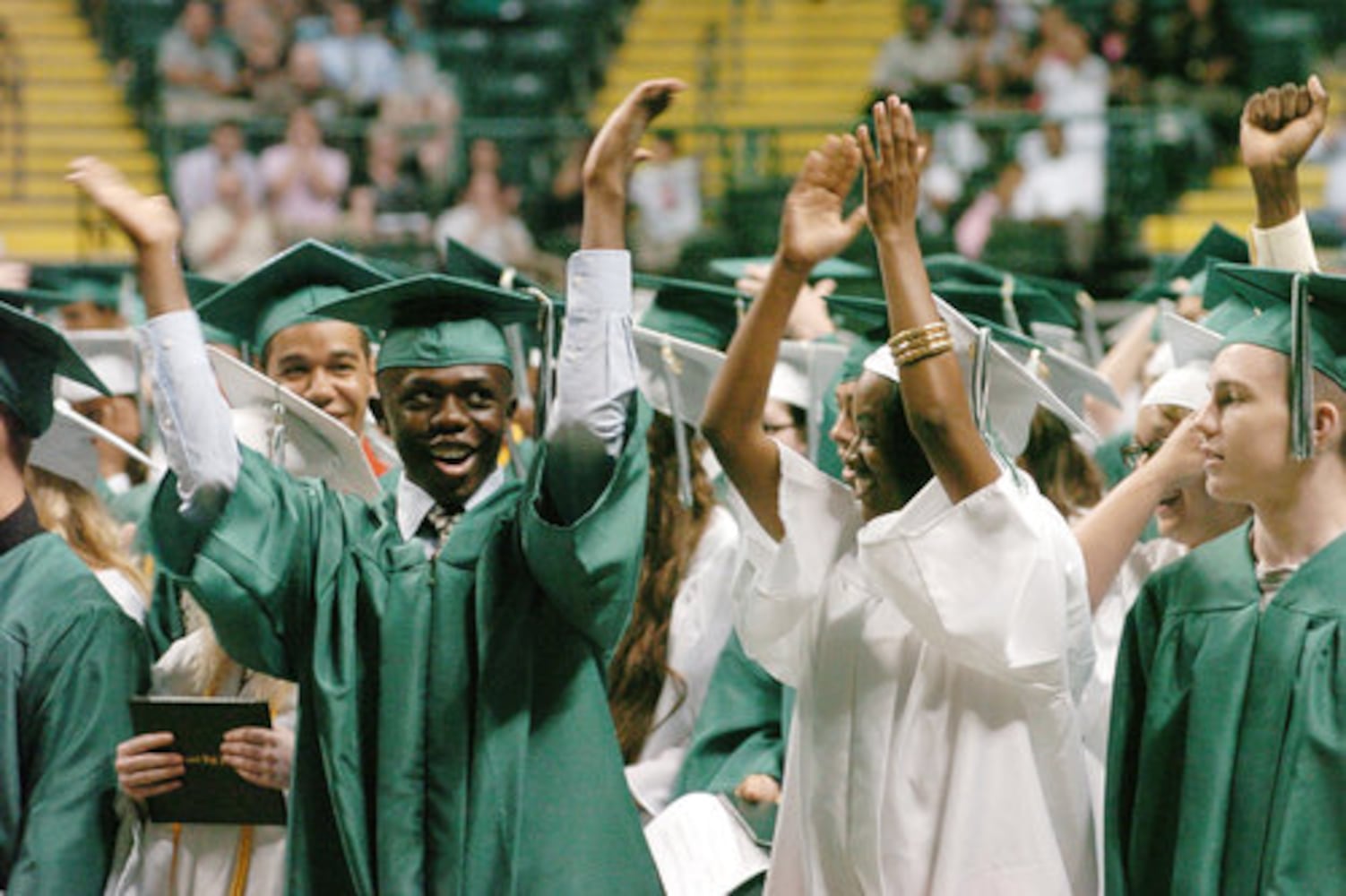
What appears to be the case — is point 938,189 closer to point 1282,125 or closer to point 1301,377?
point 1282,125

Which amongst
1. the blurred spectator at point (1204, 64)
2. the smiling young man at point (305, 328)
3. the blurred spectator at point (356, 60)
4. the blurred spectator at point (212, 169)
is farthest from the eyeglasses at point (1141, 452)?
the blurred spectator at point (356, 60)

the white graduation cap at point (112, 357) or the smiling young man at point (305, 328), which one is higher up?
the smiling young man at point (305, 328)

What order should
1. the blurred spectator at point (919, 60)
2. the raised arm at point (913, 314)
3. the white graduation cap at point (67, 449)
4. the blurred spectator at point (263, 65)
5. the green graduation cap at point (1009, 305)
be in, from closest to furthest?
the raised arm at point (913, 314)
the white graduation cap at point (67, 449)
the green graduation cap at point (1009, 305)
the blurred spectator at point (919, 60)
the blurred spectator at point (263, 65)

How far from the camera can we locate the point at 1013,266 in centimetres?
1099

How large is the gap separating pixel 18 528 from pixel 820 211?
1.54m

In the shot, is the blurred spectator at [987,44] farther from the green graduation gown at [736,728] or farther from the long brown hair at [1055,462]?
the green graduation gown at [736,728]

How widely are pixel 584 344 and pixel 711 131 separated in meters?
9.04

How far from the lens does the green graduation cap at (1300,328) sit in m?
3.24

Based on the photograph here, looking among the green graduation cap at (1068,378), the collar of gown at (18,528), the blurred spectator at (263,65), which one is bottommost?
the collar of gown at (18,528)

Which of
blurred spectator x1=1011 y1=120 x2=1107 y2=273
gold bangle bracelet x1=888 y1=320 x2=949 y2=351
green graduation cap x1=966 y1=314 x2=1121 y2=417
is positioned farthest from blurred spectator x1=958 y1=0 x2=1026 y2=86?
gold bangle bracelet x1=888 y1=320 x2=949 y2=351

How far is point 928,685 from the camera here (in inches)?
132

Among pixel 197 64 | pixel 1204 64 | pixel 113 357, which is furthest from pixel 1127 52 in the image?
pixel 113 357

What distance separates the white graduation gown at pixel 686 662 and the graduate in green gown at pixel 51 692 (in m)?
1.08

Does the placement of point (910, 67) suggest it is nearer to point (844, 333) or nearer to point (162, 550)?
point (844, 333)
